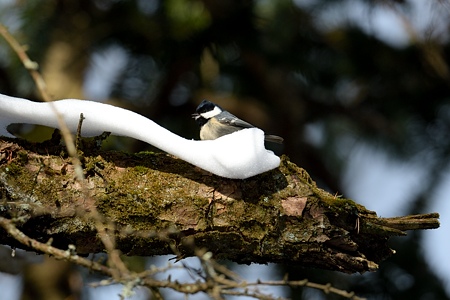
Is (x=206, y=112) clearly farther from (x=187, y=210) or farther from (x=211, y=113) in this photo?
(x=187, y=210)

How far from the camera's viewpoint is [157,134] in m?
2.09

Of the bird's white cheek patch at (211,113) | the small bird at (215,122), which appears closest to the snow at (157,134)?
the small bird at (215,122)

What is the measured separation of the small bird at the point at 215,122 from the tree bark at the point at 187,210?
69cm

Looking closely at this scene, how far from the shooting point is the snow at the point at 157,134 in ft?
6.75

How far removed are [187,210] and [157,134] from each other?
227mm

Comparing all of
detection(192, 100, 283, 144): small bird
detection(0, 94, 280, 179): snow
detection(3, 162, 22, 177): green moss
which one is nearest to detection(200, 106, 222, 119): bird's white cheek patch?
detection(192, 100, 283, 144): small bird

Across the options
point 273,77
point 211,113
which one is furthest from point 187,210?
point 273,77

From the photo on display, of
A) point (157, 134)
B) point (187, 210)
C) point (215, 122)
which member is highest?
point (215, 122)

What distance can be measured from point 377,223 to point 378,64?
2971 mm

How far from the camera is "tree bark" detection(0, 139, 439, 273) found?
1.98 meters

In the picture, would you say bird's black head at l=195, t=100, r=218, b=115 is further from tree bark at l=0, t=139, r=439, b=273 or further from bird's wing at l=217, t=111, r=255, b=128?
tree bark at l=0, t=139, r=439, b=273

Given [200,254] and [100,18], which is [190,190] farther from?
[100,18]

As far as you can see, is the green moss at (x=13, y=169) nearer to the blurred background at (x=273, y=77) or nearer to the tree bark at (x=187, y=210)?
the tree bark at (x=187, y=210)

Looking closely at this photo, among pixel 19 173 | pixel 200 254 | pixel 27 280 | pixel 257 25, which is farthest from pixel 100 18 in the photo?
pixel 200 254
